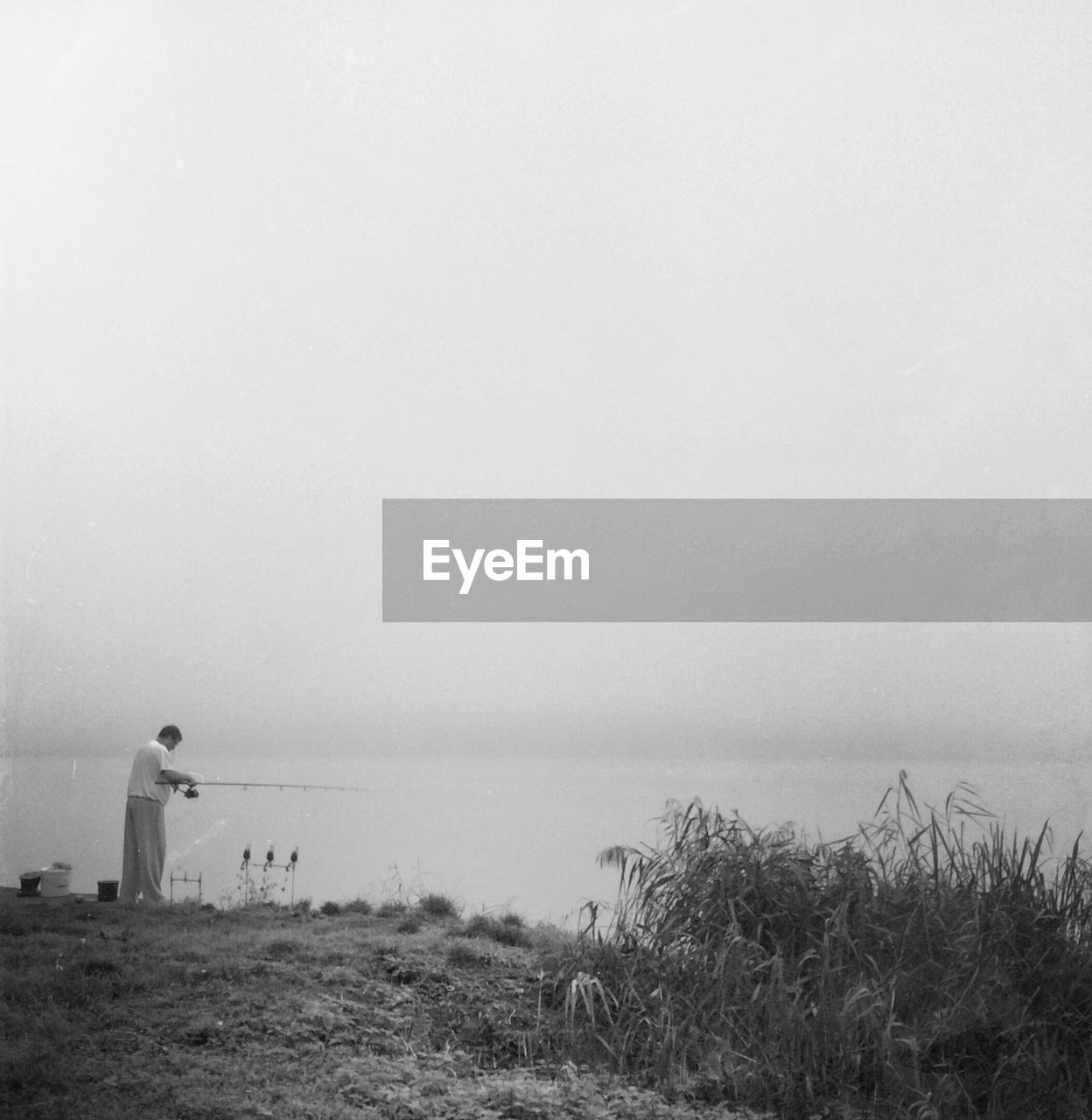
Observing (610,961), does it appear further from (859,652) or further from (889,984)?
(859,652)

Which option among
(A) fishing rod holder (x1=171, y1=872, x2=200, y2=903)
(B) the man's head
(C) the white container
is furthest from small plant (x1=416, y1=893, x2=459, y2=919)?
(C) the white container

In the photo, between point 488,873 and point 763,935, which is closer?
point 763,935

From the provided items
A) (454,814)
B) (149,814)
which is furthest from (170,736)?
(454,814)

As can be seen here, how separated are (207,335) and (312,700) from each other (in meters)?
1.22

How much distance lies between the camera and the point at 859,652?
3877 mm

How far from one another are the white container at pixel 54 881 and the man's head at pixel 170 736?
Result: 1.81 ft

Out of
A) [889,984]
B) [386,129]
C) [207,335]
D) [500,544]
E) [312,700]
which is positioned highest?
[386,129]

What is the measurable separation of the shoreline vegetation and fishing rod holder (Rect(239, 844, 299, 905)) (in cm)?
36

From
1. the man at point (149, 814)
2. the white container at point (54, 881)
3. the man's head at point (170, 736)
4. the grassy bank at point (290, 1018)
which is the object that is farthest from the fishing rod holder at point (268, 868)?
the white container at point (54, 881)

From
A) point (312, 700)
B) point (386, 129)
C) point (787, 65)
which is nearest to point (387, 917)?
point (312, 700)

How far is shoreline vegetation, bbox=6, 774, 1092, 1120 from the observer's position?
103 inches

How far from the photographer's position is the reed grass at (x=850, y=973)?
270 centimetres

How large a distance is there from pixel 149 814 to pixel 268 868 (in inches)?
16.3

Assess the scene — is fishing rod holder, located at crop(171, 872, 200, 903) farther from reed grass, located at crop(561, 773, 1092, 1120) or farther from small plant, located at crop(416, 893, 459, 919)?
reed grass, located at crop(561, 773, 1092, 1120)
